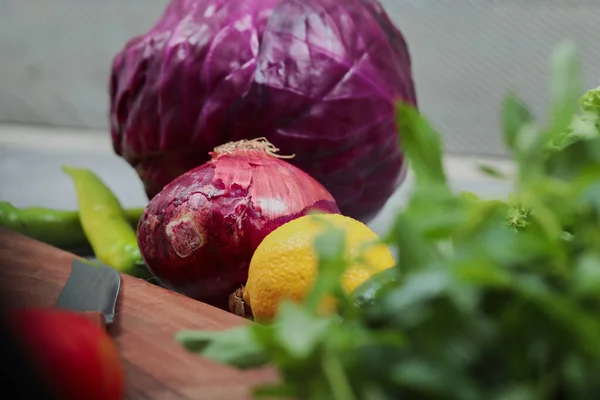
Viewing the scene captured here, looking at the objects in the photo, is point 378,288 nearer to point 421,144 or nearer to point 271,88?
point 421,144

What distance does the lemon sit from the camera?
445 mm

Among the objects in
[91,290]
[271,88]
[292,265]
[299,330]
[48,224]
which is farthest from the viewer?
[48,224]

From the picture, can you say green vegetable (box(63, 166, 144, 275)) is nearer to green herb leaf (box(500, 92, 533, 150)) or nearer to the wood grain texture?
the wood grain texture

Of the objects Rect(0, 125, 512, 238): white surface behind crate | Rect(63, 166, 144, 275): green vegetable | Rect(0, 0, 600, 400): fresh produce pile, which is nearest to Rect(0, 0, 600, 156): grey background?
Rect(0, 125, 512, 238): white surface behind crate

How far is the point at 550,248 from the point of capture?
24 centimetres

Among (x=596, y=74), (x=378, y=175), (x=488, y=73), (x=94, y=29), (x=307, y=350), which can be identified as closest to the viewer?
(x=307, y=350)

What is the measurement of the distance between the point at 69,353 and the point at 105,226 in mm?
570

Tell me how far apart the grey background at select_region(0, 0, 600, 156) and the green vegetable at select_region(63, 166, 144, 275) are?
0.60m

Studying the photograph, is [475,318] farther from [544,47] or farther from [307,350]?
[544,47]

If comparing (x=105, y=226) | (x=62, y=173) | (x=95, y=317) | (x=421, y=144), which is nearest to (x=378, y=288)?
(x=421, y=144)

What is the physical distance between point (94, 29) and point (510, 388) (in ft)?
4.97

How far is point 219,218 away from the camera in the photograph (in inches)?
23.3

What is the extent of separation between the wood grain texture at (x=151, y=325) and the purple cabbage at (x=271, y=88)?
0.72 ft

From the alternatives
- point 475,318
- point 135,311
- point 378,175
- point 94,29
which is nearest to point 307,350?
point 475,318
